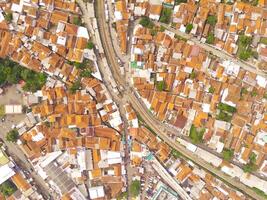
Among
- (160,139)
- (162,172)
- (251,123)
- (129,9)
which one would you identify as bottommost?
(162,172)

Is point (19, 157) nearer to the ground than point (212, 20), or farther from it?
nearer to the ground

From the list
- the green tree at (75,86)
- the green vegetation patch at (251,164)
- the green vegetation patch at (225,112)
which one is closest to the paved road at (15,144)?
the green tree at (75,86)

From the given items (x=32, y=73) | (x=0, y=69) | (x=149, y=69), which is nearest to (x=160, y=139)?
(x=149, y=69)

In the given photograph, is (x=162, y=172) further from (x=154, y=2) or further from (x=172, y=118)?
(x=154, y=2)

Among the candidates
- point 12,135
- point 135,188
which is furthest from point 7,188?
point 135,188

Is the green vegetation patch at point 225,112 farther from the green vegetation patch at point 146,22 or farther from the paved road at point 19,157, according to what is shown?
the paved road at point 19,157

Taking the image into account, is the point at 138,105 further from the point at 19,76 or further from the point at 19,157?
the point at 19,157
